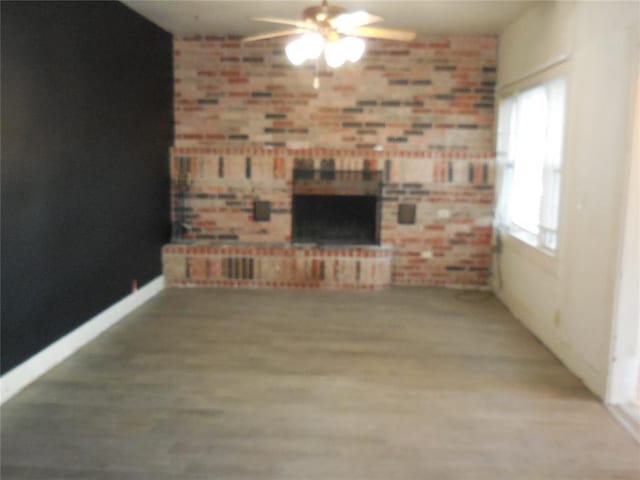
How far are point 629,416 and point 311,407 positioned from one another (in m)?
1.80

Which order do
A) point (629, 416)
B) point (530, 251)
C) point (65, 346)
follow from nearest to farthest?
point (629, 416) → point (65, 346) → point (530, 251)

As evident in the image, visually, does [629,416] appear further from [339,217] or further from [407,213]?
[339,217]

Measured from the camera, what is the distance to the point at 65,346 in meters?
4.21

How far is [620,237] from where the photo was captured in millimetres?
3455

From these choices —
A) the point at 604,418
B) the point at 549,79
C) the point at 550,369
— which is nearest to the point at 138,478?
the point at 604,418

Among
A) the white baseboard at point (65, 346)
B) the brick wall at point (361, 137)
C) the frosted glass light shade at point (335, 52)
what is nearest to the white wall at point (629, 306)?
the frosted glass light shade at point (335, 52)

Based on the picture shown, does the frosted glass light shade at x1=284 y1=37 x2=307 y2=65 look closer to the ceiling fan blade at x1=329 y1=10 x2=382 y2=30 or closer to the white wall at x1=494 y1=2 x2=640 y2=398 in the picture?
the ceiling fan blade at x1=329 y1=10 x2=382 y2=30

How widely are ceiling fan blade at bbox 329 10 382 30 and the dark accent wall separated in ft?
6.14

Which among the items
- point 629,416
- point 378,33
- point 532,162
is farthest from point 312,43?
point 629,416

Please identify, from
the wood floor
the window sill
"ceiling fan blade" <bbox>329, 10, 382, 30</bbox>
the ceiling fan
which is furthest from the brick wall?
"ceiling fan blade" <bbox>329, 10, 382, 30</bbox>

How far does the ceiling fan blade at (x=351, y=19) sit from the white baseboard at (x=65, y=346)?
2.80 meters

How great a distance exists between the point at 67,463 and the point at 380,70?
5.04m

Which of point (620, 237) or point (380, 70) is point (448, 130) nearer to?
point (380, 70)

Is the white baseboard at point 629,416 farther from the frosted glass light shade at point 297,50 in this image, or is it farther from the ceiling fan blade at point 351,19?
the frosted glass light shade at point 297,50
